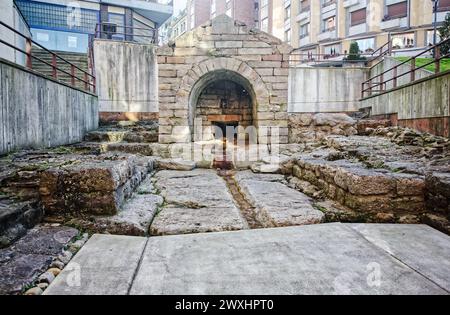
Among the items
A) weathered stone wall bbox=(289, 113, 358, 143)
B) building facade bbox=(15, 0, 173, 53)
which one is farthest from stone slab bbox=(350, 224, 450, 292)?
building facade bbox=(15, 0, 173, 53)

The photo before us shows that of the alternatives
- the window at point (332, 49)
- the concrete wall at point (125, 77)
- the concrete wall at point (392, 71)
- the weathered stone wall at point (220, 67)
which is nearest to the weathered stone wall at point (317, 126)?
the weathered stone wall at point (220, 67)

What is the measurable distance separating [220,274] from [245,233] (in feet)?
2.56

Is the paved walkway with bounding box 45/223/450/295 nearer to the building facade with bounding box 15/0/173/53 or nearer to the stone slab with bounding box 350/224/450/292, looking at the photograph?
the stone slab with bounding box 350/224/450/292

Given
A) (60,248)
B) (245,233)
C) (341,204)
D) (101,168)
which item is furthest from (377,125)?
(60,248)

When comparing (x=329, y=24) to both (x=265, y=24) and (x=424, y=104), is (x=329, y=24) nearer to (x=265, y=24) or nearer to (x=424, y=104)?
(x=265, y=24)

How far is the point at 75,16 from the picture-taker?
19.4 meters

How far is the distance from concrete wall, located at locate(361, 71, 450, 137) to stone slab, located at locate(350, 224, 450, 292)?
4.61 meters

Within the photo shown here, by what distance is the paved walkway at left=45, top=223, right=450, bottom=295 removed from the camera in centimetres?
164

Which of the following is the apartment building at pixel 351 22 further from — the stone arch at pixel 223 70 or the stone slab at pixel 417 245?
the stone slab at pixel 417 245

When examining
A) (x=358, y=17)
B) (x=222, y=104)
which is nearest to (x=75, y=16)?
(x=222, y=104)

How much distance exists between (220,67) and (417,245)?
629 centimetres

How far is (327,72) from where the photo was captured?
49.8ft

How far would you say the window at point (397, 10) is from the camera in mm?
25562
